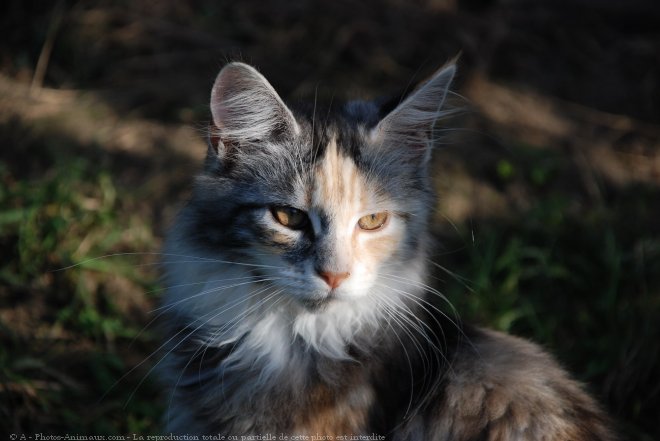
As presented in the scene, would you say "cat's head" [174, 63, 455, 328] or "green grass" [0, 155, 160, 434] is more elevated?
"cat's head" [174, 63, 455, 328]

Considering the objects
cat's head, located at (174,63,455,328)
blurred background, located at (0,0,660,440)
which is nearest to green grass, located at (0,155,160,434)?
blurred background, located at (0,0,660,440)

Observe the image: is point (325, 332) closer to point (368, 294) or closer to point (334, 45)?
point (368, 294)

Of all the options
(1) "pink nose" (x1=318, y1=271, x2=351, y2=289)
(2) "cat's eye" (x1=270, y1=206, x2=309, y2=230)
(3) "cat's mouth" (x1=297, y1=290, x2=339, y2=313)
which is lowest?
(3) "cat's mouth" (x1=297, y1=290, x2=339, y2=313)

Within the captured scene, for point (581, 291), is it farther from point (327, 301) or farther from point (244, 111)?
point (244, 111)

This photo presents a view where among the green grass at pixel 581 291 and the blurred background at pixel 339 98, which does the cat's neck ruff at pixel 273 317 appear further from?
the green grass at pixel 581 291

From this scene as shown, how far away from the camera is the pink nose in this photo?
6.41 feet

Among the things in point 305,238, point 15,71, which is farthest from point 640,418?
point 15,71

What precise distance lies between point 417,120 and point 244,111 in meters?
0.61

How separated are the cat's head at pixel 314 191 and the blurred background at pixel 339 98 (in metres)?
0.31

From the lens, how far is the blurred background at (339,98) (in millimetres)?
3178

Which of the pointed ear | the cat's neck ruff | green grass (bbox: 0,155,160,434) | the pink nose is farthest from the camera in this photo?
green grass (bbox: 0,155,160,434)

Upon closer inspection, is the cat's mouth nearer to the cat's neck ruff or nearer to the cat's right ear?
the cat's neck ruff

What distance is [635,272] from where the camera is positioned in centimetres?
351

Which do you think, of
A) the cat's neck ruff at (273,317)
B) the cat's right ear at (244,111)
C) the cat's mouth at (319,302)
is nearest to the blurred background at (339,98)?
the cat's right ear at (244,111)
